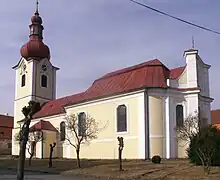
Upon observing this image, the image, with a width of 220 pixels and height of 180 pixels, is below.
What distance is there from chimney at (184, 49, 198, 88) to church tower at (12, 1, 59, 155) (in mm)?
28623

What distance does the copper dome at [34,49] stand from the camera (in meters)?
60.8

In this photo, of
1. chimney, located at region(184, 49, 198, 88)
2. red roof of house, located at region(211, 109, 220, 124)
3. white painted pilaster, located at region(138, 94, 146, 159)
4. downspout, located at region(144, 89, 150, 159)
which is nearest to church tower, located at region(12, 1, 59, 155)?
white painted pilaster, located at region(138, 94, 146, 159)

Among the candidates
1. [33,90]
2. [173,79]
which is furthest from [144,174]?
[33,90]

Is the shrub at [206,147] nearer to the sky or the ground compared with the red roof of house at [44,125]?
nearer to the ground

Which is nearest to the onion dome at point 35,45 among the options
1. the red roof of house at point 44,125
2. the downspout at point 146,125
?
the red roof of house at point 44,125

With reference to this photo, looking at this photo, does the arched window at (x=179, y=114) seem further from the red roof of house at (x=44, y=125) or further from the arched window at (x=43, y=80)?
the arched window at (x=43, y=80)

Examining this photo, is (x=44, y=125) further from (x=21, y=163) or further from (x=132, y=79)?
(x=21, y=163)

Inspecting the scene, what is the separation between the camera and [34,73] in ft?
198

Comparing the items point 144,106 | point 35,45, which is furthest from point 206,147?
point 35,45

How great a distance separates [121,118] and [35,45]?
2593 cm

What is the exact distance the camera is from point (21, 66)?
206 feet

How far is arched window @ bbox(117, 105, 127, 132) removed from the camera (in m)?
41.2

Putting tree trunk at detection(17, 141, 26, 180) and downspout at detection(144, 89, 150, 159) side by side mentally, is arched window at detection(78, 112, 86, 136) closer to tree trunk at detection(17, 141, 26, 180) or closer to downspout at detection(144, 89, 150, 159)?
downspout at detection(144, 89, 150, 159)

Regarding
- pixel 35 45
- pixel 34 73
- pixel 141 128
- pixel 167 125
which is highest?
pixel 35 45
